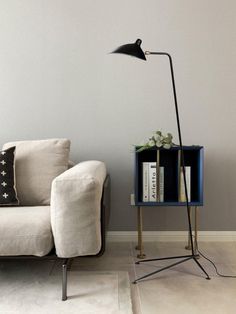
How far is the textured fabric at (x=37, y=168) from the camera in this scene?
78.8 inches

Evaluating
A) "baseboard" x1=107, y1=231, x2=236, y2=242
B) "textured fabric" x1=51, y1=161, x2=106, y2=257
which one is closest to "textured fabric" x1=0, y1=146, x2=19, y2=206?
"textured fabric" x1=51, y1=161, x2=106, y2=257

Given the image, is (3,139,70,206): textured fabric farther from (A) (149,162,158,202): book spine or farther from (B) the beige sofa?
(A) (149,162,158,202): book spine

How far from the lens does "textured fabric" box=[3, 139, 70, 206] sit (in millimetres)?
2002

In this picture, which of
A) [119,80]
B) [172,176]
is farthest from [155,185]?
[119,80]

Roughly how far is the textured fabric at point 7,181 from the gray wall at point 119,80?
532 millimetres

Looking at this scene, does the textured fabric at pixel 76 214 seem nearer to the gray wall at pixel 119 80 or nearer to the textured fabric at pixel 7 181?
the textured fabric at pixel 7 181

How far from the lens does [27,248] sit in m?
1.54

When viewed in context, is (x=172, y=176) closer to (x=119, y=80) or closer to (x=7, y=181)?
(x=119, y=80)

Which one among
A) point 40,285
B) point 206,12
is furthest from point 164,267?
point 206,12

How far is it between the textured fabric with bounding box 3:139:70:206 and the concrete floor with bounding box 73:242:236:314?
1.69ft

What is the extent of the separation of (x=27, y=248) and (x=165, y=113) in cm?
143

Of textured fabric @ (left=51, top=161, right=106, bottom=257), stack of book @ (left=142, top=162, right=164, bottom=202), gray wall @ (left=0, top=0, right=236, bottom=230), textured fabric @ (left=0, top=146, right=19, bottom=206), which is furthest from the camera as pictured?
gray wall @ (left=0, top=0, right=236, bottom=230)

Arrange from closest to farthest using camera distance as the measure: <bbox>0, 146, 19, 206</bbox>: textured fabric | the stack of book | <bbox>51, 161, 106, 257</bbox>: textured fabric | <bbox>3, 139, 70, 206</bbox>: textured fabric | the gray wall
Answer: <bbox>51, 161, 106, 257</bbox>: textured fabric
<bbox>0, 146, 19, 206</bbox>: textured fabric
<bbox>3, 139, 70, 206</bbox>: textured fabric
the stack of book
the gray wall

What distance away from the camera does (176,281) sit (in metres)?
1.79
